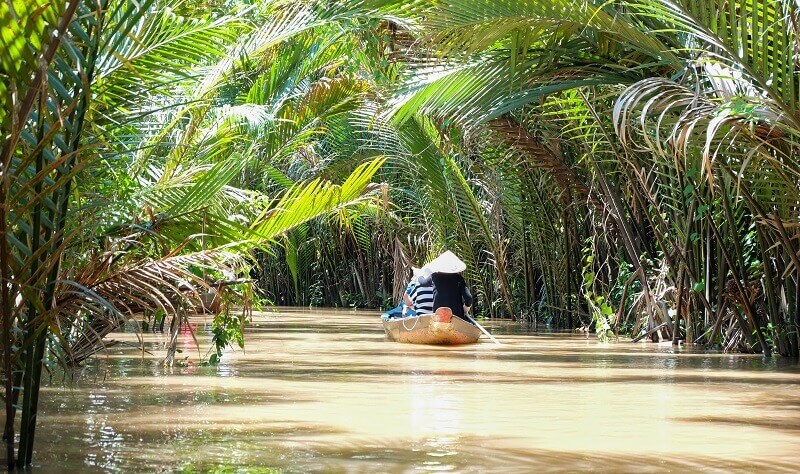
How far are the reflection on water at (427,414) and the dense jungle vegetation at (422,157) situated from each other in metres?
0.49

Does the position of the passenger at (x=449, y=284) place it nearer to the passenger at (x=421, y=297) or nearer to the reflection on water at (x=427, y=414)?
the passenger at (x=421, y=297)

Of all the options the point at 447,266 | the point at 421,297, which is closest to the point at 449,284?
the point at 447,266

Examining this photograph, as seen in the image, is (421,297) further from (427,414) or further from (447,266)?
(427,414)

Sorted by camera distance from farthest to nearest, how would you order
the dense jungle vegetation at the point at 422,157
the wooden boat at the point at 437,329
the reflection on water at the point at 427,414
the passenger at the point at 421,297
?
the passenger at the point at 421,297, the wooden boat at the point at 437,329, the reflection on water at the point at 427,414, the dense jungle vegetation at the point at 422,157

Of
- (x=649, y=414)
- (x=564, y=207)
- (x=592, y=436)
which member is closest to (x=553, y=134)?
(x=564, y=207)

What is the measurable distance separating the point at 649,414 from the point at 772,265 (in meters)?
5.20

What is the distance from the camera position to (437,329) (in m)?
14.9

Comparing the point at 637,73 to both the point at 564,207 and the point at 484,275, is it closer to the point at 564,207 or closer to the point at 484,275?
the point at 564,207

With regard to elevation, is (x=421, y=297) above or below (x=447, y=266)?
below

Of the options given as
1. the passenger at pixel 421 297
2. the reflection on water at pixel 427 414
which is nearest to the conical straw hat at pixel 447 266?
the passenger at pixel 421 297

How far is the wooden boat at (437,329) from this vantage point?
14.7 metres

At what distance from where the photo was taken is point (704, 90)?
8.72m

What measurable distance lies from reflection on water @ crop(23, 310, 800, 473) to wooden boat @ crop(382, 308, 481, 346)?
7.28 ft

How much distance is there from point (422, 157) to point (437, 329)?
5082 mm
